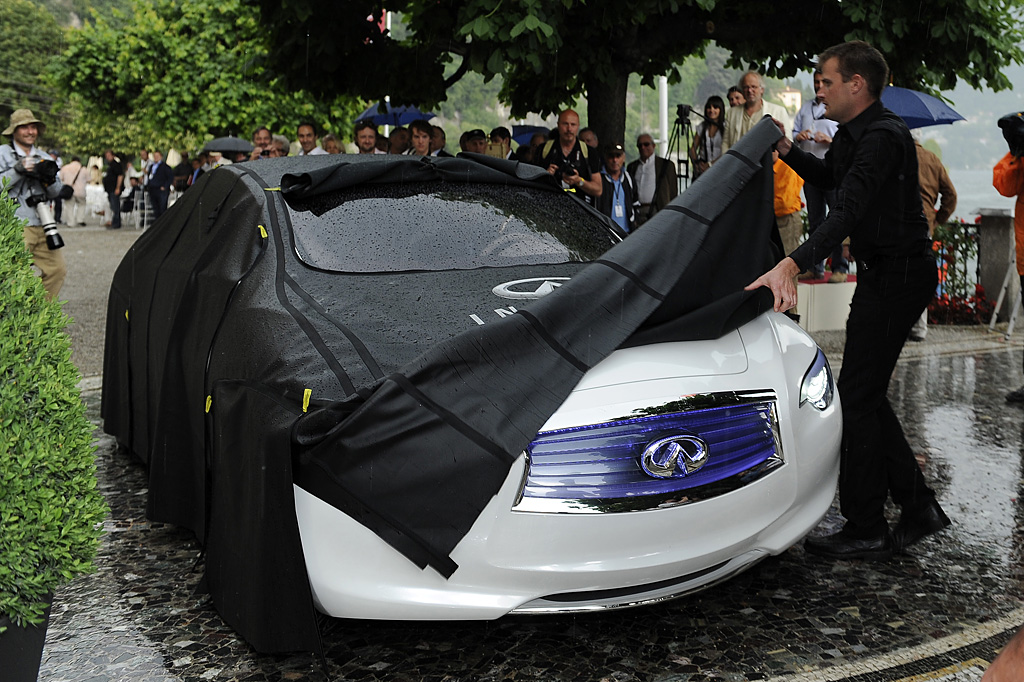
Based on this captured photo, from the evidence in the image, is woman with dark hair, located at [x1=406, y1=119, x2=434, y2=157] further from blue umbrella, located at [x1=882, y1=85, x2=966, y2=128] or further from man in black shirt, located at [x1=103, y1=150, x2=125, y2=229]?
man in black shirt, located at [x1=103, y1=150, x2=125, y2=229]

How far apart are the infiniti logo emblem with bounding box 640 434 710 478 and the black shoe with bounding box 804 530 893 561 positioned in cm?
138

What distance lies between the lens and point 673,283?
141 inches

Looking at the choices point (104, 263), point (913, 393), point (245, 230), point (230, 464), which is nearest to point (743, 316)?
point (230, 464)

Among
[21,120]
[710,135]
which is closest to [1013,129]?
[710,135]

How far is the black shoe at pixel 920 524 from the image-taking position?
4484 mm

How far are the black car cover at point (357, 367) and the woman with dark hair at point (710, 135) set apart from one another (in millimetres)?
5875

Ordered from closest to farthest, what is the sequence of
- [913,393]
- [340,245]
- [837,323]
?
[340,245] < [913,393] < [837,323]

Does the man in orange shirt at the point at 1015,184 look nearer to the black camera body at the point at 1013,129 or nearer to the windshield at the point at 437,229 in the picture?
the black camera body at the point at 1013,129

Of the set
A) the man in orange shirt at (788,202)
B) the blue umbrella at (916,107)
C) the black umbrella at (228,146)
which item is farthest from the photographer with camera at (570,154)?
the black umbrella at (228,146)

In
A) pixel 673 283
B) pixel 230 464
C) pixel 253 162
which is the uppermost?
pixel 253 162

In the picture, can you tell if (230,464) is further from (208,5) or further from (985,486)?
(208,5)

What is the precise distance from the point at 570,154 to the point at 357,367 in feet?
20.0

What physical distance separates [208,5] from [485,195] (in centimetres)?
3913

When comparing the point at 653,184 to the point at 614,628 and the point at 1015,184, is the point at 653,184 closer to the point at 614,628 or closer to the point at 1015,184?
the point at 1015,184
